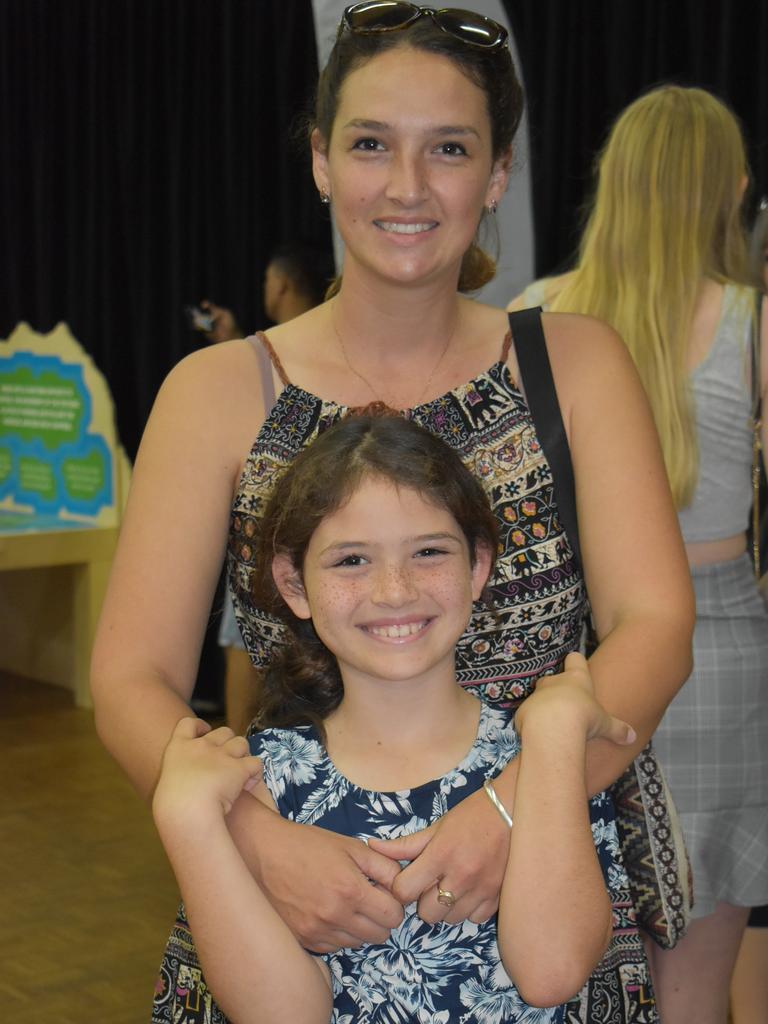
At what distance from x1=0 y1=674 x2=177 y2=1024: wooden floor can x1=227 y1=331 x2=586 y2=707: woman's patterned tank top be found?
7.85 feet

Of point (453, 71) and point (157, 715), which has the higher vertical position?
point (453, 71)

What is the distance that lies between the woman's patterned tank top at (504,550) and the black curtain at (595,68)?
312 centimetres

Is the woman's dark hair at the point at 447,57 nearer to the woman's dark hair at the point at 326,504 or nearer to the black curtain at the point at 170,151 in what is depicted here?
the woman's dark hair at the point at 326,504

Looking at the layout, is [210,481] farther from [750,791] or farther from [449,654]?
[750,791]

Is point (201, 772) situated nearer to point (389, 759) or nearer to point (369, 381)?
point (389, 759)

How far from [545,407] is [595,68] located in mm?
3604

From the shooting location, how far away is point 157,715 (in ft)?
5.50

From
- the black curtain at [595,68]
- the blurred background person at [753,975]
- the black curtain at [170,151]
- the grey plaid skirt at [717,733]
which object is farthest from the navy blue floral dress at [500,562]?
the black curtain at [170,151]

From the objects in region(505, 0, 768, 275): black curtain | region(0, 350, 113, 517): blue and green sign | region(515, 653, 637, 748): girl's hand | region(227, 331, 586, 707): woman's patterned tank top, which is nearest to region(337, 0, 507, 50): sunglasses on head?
region(227, 331, 586, 707): woman's patterned tank top

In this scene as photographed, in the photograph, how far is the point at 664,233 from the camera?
294 centimetres

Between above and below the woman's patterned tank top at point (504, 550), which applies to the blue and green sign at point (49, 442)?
below

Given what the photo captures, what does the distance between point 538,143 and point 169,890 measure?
2.75 m

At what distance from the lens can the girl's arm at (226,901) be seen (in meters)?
1.51

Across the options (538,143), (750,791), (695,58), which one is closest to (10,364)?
(538,143)
